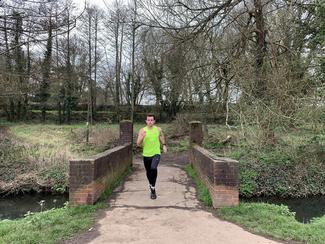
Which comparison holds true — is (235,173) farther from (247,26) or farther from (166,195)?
(247,26)

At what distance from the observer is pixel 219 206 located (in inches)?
323

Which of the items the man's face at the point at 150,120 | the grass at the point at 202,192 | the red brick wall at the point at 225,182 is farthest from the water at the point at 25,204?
the red brick wall at the point at 225,182

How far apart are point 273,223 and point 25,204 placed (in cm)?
996

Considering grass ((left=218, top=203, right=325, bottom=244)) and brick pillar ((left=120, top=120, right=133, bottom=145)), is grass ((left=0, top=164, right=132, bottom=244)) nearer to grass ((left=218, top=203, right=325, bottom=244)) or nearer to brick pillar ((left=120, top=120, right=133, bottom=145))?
grass ((left=218, top=203, right=325, bottom=244))

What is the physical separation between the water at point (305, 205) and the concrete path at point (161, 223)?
13.8ft

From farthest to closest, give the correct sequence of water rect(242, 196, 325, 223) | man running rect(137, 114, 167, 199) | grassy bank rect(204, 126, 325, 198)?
grassy bank rect(204, 126, 325, 198) < water rect(242, 196, 325, 223) < man running rect(137, 114, 167, 199)

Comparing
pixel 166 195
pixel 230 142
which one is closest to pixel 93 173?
pixel 166 195

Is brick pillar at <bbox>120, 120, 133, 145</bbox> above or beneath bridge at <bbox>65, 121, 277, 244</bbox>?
above

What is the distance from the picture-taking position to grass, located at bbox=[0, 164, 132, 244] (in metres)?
6.20

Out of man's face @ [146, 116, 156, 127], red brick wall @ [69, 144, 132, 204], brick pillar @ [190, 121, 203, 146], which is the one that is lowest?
red brick wall @ [69, 144, 132, 204]

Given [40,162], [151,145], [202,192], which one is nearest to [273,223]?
[202,192]

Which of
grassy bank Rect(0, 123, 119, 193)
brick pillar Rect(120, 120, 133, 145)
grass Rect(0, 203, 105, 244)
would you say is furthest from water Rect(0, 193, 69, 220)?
grass Rect(0, 203, 105, 244)

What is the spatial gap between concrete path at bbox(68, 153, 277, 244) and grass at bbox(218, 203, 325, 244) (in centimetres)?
29

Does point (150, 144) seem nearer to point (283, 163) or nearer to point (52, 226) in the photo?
point (52, 226)
